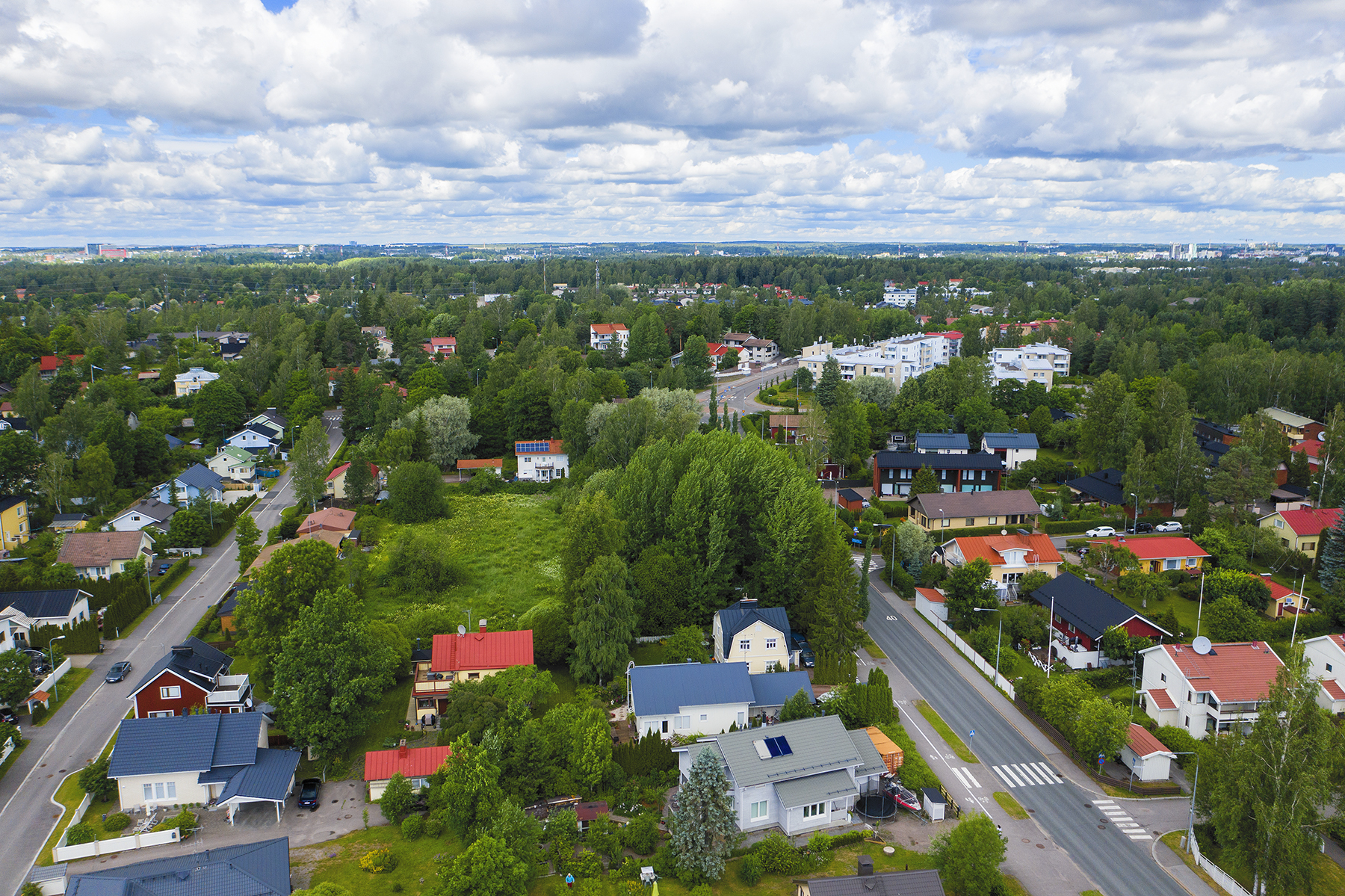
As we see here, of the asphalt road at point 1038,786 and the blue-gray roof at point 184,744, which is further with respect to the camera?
the blue-gray roof at point 184,744

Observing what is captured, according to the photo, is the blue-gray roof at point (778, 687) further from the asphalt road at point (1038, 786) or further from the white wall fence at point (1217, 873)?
the white wall fence at point (1217, 873)

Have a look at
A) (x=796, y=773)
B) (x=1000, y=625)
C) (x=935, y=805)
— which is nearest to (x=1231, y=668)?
(x=1000, y=625)

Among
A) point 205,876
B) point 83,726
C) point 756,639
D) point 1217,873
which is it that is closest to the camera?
point 205,876

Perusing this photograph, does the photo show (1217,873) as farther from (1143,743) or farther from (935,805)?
(935,805)

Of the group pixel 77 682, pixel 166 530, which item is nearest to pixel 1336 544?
pixel 77 682

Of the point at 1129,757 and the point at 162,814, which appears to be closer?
the point at 162,814

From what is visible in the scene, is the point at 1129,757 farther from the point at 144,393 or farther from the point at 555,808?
the point at 144,393

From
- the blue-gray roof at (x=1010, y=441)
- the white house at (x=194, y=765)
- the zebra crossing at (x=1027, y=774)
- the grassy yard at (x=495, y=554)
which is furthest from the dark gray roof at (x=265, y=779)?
the blue-gray roof at (x=1010, y=441)
